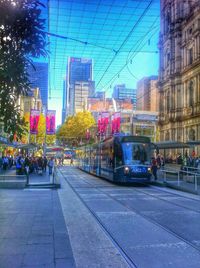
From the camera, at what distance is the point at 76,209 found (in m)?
14.1

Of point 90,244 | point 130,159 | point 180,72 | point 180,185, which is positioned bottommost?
point 90,244

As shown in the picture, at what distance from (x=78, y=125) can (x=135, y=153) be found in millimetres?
70995

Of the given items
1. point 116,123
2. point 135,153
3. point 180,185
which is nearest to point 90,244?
point 180,185

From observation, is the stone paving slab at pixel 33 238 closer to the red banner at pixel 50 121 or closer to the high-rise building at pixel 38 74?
the high-rise building at pixel 38 74

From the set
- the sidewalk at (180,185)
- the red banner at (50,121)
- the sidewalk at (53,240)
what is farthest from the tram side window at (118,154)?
the red banner at (50,121)

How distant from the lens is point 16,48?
229 inches

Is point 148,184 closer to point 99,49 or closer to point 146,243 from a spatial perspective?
point 99,49

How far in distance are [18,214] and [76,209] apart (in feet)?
8.33

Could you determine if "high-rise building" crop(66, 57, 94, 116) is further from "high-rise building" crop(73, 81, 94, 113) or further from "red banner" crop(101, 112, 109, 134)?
"red banner" crop(101, 112, 109, 134)

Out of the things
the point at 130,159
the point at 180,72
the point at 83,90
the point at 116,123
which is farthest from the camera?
the point at 180,72

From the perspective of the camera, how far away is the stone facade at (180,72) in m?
54.5

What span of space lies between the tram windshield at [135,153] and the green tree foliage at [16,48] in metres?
20.2

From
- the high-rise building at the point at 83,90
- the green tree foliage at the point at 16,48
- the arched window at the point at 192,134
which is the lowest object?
the green tree foliage at the point at 16,48

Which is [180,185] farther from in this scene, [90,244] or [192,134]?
[192,134]
